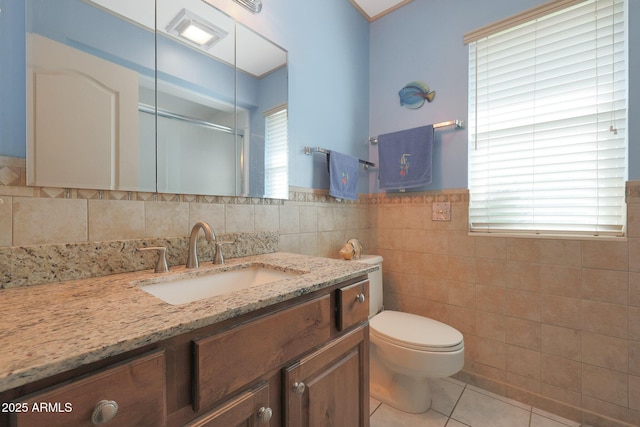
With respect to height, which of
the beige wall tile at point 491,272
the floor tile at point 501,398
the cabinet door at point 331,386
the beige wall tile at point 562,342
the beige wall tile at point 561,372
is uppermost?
the beige wall tile at point 491,272

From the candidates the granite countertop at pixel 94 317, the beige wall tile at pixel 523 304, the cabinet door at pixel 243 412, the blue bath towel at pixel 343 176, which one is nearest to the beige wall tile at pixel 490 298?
the beige wall tile at pixel 523 304

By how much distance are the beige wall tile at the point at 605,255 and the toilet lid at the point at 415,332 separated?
0.76 m

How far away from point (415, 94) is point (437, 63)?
9.1 inches

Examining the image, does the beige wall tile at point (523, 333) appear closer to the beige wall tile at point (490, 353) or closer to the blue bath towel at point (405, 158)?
the beige wall tile at point (490, 353)

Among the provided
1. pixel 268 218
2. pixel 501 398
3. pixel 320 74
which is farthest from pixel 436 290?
pixel 320 74

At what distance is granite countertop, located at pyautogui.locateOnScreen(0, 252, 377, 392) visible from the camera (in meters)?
0.39

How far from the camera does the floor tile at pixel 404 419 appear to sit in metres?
1.39

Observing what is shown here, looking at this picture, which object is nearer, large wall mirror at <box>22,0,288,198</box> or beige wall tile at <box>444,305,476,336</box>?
large wall mirror at <box>22,0,288,198</box>

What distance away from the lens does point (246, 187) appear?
Answer: 136 cm

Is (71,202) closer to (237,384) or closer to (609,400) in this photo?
(237,384)

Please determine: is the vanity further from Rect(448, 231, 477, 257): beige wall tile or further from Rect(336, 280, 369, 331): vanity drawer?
Rect(448, 231, 477, 257): beige wall tile

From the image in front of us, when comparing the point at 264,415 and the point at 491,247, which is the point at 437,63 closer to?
the point at 491,247

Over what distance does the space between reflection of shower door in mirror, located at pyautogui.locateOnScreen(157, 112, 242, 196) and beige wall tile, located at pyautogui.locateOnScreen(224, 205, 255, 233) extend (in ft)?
0.26

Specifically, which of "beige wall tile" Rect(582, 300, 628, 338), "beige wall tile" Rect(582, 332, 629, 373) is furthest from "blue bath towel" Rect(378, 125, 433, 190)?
"beige wall tile" Rect(582, 332, 629, 373)
